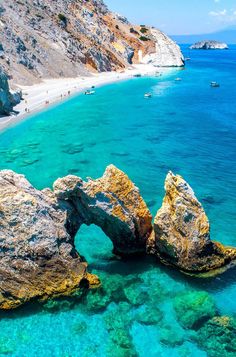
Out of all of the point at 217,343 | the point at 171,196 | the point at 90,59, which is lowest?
the point at 217,343

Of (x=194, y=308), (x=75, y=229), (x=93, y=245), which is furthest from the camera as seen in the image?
(x=93, y=245)

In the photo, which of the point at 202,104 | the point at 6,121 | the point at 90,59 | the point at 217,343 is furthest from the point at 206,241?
the point at 90,59

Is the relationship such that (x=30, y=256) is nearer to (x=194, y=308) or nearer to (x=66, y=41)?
(x=194, y=308)

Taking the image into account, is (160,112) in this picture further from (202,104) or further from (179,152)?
(179,152)

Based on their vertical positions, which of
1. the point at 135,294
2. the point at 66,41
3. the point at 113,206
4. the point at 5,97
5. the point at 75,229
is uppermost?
the point at 66,41

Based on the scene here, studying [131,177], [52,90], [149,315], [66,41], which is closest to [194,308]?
[149,315]

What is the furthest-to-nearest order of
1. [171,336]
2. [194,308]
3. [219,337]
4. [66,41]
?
[66,41] → [194,308] → [171,336] → [219,337]

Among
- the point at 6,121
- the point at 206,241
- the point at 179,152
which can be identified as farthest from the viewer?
the point at 6,121
